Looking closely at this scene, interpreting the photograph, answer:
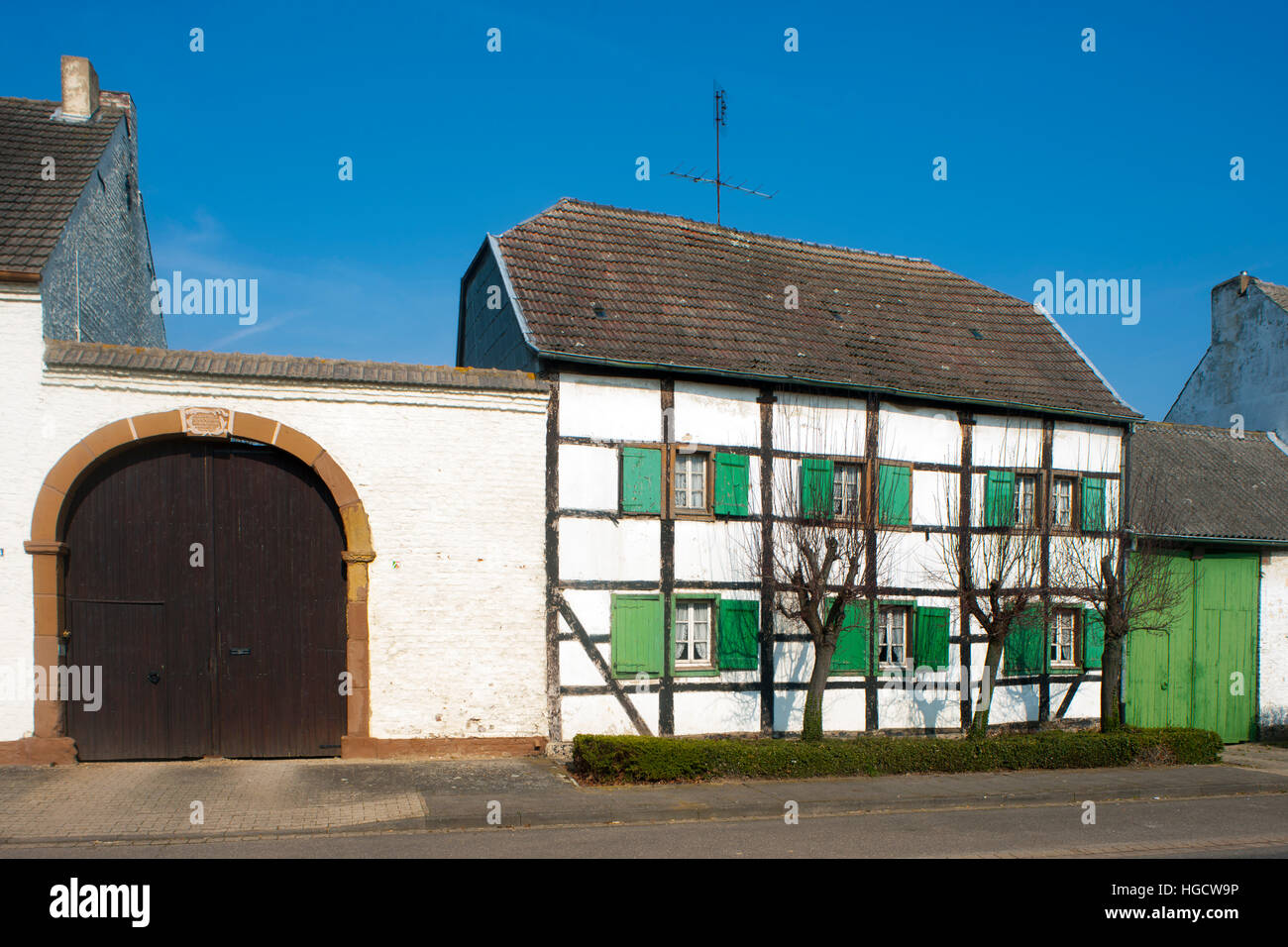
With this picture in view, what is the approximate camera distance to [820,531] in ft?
44.8

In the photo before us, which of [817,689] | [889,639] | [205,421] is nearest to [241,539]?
[205,421]

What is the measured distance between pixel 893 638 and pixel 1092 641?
3.92 meters

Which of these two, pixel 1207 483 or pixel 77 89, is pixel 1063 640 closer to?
pixel 1207 483

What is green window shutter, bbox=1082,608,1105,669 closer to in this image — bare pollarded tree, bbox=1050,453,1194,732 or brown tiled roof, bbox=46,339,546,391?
bare pollarded tree, bbox=1050,453,1194,732

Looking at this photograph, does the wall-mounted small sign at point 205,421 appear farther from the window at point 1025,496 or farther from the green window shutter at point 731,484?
the window at point 1025,496

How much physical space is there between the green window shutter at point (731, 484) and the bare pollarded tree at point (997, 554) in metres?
3.29

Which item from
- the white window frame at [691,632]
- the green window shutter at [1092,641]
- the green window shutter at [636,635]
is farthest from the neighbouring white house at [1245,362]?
the green window shutter at [636,635]

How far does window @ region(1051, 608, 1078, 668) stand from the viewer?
55.3 feet

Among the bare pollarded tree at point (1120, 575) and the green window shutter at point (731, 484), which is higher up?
the green window shutter at point (731, 484)

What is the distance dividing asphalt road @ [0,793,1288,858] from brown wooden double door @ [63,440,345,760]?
341 centimetres

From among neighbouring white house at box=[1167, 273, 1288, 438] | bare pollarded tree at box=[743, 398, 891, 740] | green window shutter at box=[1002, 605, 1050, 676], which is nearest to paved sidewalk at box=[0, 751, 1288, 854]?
bare pollarded tree at box=[743, 398, 891, 740]

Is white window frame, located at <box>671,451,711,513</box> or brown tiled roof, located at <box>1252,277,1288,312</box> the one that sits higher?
brown tiled roof, located at <box>1252,277,1288,312</box>

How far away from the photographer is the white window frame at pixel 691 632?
14.0 metres
